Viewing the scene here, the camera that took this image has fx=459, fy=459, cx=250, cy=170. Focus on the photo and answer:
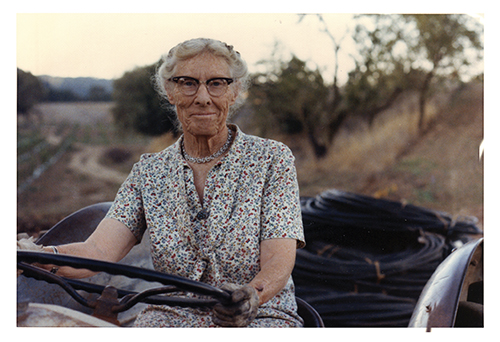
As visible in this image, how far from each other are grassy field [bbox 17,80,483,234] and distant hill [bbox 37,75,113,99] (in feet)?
0.61

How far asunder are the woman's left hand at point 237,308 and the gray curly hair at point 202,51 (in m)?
1.06

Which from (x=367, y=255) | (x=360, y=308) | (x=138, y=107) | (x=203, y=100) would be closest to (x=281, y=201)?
(x=203, y=100)

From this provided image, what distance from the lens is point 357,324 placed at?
119 inches

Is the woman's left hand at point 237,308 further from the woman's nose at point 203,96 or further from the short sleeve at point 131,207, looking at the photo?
the woman's nose at point 203,96

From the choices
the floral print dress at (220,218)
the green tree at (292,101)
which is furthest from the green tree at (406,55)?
the floral print dress at (220,218)

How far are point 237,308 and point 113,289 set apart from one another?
0.47 meters

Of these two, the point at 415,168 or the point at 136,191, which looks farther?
the point at 415,168

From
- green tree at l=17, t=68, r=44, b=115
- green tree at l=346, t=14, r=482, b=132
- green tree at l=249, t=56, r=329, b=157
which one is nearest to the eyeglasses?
green tree at l=17, t=68, r=44, b=115

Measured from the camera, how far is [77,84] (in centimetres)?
364

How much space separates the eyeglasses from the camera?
213 cm

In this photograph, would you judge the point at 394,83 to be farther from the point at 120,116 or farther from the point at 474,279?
the point at 474,279

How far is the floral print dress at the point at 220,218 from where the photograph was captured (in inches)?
79.8

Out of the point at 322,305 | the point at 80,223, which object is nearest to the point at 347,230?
the point at 322,305
